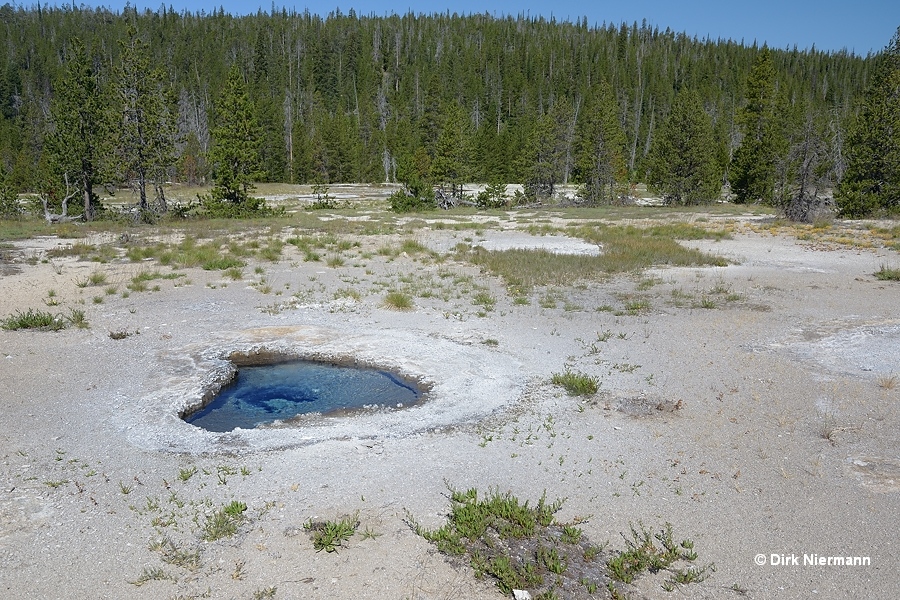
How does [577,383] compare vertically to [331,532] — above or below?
above

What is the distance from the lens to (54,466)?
244 inches

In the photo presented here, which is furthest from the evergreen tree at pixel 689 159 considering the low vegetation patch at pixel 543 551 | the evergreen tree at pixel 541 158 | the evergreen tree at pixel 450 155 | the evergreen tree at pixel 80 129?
the low vegetation patch at pixel 543 551

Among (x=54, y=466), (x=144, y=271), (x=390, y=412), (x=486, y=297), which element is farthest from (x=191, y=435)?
(x=144, y=271)

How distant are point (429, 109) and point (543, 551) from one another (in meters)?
72.1

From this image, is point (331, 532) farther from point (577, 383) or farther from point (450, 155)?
point (450, 155)

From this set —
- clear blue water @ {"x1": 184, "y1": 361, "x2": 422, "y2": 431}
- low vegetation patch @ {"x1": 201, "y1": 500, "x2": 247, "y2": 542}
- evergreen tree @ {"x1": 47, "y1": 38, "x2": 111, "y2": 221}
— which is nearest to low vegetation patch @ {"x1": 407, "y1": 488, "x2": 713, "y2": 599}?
low vegetation patch @ {"x1": 201, "y1": 500, "x2": 247, "y2": 542}

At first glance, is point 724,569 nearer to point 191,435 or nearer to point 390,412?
point 390,412

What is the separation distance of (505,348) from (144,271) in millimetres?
12277

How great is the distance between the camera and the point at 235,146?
34312 millimetres

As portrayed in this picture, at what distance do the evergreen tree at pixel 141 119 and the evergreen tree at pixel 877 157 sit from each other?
36.6 metres

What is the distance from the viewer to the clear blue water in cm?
803

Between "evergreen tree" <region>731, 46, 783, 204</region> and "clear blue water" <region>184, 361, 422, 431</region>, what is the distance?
141 feet

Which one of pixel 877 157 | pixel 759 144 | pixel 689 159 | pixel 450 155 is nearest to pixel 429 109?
pixel 450 155

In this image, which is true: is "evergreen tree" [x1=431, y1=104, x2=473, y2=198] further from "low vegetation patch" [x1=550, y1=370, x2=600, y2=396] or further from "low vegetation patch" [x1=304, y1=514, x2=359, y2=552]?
"low vegetation patch" [x1=304, y1=514, x2=359, y2=552]
